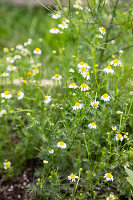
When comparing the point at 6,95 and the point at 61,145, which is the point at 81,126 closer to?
the point at 61,145

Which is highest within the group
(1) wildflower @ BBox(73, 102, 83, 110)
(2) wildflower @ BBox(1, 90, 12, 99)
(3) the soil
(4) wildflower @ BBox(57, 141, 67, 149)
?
(2) wildflower @ BBox(1, 90, 12, 99)

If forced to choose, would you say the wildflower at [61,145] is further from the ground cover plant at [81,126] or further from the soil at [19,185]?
the soil at [19,185]

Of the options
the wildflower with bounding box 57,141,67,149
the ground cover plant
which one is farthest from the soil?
the wildflower with bounding box 57,141,67,149

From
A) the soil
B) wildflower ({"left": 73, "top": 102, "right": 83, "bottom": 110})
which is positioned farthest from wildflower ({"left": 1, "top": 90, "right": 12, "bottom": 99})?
the soil

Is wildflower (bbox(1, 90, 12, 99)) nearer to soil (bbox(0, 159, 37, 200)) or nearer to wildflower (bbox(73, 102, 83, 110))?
wildflower (bbox(73, 102, 83, 110))

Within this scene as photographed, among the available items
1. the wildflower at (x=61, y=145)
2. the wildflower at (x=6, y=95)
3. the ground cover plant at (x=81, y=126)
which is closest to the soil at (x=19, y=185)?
the ground cover plant at (x=81, y=126)

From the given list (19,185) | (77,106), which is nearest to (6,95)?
(77,106)

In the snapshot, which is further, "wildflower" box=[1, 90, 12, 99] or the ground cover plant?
"wildflower" box=[1, 90, 12, 99]

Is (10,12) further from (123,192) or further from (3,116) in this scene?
(123,192)

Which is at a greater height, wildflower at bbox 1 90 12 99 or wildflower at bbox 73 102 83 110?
wildflower at bbox 1 90 12 99

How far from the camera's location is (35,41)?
10.6ft

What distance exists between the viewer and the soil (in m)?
1.61

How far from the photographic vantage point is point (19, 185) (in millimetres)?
1690

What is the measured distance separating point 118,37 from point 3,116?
3.64 ft
